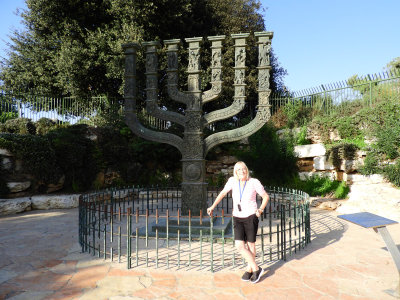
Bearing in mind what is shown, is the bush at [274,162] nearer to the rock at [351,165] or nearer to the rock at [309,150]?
the rock at [309,150]

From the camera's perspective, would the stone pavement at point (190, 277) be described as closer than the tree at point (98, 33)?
Yes

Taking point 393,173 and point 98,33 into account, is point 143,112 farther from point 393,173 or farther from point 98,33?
point 393,173

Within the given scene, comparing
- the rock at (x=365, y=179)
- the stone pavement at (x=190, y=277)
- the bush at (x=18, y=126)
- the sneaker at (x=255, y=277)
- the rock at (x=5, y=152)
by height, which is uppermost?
the bush at (x=18, y=126)

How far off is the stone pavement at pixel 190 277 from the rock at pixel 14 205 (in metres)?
3.33

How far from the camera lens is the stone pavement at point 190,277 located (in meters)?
3.03

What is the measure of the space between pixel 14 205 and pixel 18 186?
76 centimetres

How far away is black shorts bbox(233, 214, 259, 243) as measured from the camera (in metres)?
3.40

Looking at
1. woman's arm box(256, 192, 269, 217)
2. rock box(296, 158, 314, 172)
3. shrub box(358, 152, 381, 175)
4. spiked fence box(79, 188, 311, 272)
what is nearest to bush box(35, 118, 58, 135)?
spiked fence box(79, 188, 311, 272)

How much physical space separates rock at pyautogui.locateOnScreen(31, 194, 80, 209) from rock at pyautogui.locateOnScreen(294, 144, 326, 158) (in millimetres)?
8465

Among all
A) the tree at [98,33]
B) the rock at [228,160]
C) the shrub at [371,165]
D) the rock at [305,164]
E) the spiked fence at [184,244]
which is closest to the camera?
the spiked fence at [184,244]

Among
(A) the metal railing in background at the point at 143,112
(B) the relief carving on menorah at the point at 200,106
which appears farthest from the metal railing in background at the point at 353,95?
(B) the relief carving on menorah at the point at 200,106

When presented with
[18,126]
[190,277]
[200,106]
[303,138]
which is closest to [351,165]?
[303,138]

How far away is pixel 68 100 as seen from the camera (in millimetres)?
14359

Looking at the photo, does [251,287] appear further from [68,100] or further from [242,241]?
[68,100]
